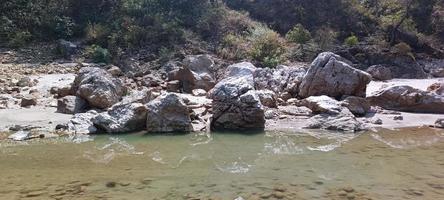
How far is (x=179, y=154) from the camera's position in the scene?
9367 mm

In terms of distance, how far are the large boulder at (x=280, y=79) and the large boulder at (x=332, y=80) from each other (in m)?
0.50

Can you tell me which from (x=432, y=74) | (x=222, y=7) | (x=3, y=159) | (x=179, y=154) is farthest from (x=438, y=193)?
(x=222, y=7)

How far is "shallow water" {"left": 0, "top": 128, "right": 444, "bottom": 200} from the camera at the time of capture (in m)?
6.98

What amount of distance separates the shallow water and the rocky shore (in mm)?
727

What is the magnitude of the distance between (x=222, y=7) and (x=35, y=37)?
8902 millimetres

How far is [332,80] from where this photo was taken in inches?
570

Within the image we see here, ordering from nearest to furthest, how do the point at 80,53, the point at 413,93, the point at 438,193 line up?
1. the point at 438,193
2. the point at 413,93
3. the point at 80,53

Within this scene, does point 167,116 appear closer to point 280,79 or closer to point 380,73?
point 280,79

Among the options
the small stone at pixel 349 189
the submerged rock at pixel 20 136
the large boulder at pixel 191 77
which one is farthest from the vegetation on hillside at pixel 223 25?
the small stone at pixel 349 189

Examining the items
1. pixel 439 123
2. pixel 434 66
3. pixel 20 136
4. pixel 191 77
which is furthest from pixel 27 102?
pixel 434 66

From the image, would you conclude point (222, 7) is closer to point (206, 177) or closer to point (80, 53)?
point (80, 53)

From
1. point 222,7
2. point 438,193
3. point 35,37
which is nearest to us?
point 438,193

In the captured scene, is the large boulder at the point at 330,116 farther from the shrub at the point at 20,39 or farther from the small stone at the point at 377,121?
the shrub at the point at 20,39

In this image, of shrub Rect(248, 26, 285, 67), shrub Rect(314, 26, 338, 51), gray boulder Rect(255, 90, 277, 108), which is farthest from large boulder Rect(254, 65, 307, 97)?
shrub Rect(314, 26, 338, 51)
